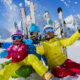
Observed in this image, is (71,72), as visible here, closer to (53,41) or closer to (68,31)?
(53,41)

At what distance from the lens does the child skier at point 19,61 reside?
7.03ft

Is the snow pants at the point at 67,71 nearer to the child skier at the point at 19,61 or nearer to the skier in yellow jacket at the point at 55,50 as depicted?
the skier in yellow jacket at the point at 55,50

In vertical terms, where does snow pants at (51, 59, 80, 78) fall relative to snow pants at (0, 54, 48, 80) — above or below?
below

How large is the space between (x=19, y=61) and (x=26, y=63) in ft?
0.51

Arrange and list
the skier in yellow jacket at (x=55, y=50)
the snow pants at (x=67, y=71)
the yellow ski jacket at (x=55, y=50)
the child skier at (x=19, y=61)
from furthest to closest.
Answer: the yellow ski jacket at (x=55, y=50) → the skier in yellow jacket at (x=55, y=50) → the snow pants at (x=67, y=71) → the child skier at (x=19, y=61)

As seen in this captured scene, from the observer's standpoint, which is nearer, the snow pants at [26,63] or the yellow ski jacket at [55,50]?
the snow pants at [26,63]

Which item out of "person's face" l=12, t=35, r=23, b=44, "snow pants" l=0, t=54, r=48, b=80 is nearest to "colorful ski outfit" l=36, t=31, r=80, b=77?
"snow pants" l=0, t=54, r=48, b=80

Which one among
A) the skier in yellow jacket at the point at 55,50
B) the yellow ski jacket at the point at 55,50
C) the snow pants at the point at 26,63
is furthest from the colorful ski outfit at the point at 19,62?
the yellow ski jacket at the point at 55,50

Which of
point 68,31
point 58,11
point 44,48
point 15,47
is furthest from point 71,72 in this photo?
point 68,31

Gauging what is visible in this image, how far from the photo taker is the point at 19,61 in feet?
8.31

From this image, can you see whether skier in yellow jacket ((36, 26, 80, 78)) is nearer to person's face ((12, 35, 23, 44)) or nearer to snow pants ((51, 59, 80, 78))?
snow pants ((51, 59, 80, 78))

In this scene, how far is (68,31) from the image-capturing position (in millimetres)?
82125

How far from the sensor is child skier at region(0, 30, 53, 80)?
214cm

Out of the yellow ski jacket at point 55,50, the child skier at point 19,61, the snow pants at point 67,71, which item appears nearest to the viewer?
the child skier at point 19,61
